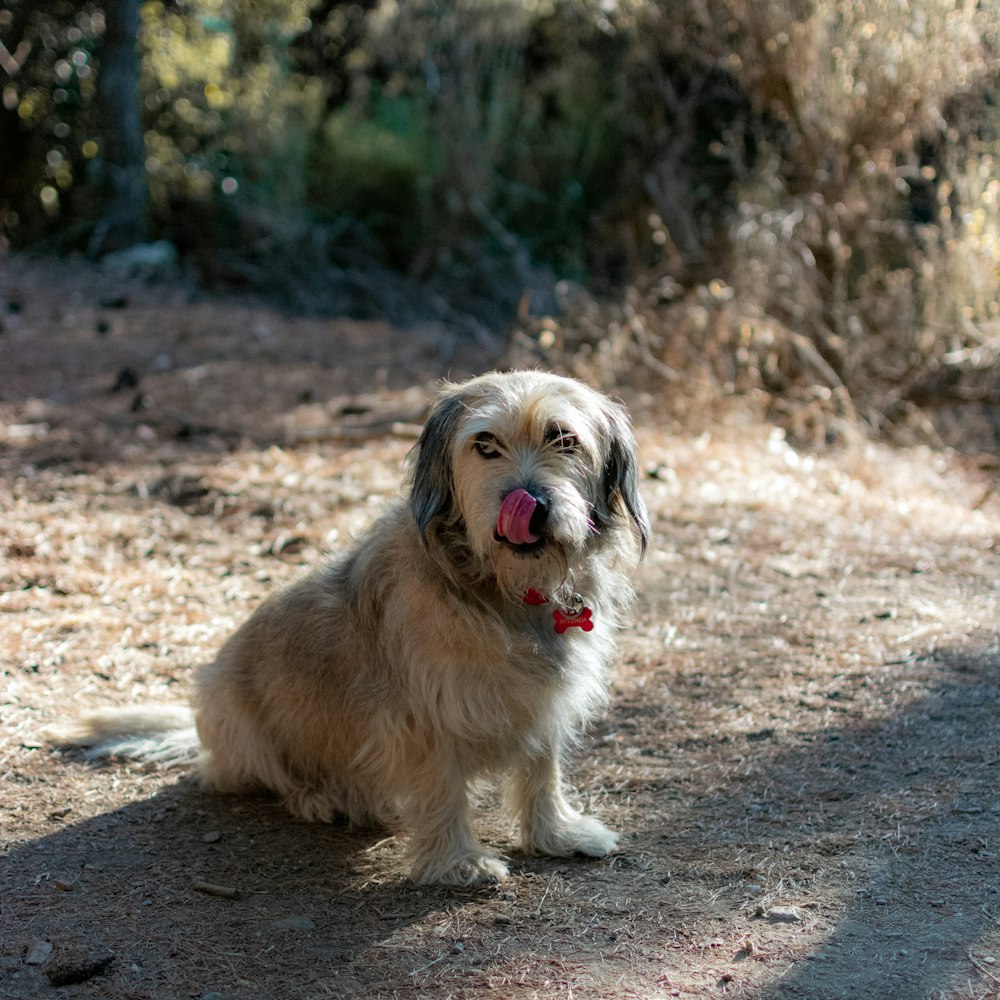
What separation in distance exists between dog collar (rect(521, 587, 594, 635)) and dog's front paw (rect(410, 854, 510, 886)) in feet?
2.72

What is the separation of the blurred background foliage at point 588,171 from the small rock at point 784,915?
6.01 m

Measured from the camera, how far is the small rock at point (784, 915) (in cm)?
339

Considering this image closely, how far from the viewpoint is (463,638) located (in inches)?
143

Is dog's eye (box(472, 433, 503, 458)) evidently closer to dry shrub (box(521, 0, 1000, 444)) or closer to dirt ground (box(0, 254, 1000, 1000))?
dirt ground (box(0, 254, 1000, 1000))

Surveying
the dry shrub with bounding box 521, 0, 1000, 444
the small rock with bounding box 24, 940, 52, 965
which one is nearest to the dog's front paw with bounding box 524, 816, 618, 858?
the small rock with bounding box 24, 940, 52, 965

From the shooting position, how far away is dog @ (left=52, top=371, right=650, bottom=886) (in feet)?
11.3

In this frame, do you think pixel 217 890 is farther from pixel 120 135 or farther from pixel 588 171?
pixel 588 171

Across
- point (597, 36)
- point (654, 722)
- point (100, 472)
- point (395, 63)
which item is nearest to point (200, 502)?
point (100, 472)

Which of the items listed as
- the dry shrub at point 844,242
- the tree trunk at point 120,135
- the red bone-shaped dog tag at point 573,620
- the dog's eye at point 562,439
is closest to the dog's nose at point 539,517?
the dog's eye at point 562,439

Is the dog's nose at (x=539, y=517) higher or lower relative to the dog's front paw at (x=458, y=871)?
higher

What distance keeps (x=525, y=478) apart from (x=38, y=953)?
2.00 meters

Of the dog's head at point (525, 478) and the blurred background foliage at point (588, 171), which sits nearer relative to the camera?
the dog's head at point (525, 478)

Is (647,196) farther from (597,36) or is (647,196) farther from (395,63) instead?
(395,63)

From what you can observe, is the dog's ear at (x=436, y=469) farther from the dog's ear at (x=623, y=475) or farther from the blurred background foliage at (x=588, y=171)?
the blurred background foliage at (x=588, y=171)
